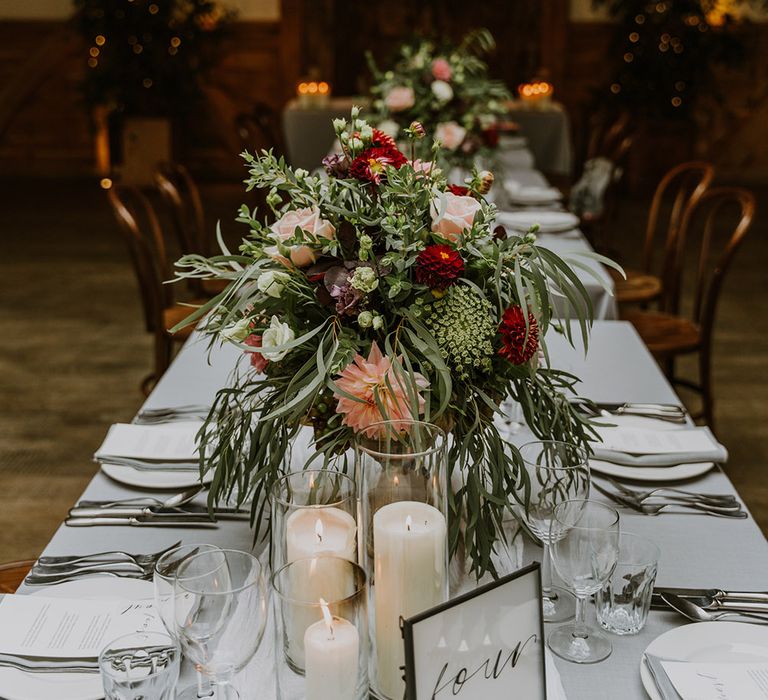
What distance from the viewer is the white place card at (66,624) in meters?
1.09

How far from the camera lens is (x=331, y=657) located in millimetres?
886

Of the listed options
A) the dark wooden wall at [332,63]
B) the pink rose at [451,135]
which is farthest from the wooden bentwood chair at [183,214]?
the dark wooden wall at [332,63]

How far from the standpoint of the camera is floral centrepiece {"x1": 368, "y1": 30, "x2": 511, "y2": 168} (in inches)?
139

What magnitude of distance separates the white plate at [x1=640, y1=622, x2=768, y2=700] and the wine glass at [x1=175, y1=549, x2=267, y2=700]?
17.2 inches

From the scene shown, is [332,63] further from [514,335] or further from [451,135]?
[514,335]

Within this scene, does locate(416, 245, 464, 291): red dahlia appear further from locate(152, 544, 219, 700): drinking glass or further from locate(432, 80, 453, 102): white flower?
locate(432, 80, 453, 102): white flower

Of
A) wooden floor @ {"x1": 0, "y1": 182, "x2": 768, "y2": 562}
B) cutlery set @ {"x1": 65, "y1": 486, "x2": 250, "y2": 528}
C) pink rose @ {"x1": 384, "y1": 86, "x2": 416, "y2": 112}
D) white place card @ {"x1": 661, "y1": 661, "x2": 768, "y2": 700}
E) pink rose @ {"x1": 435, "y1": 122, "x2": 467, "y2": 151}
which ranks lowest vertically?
wooden floor @ {"x1": 0, "y1": 182, "x2": 768, "y2": 562}

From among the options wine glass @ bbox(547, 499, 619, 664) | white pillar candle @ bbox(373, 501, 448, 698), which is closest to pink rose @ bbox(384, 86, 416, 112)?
wine glass @ bbox(547, 499, 619, 664)

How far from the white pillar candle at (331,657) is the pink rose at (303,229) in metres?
0.49

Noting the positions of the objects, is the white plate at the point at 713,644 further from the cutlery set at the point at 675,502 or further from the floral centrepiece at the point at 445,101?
the floral centrepiece at the point at 445,101

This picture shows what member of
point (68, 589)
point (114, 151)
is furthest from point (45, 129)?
point (68, 589)

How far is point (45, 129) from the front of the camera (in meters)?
8.73

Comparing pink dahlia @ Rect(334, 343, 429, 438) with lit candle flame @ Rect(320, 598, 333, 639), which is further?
pink dahlia @ Rect(334, 343, 429, 438)

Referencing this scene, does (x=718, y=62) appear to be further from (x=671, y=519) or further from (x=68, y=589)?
(x=68, y=589)
